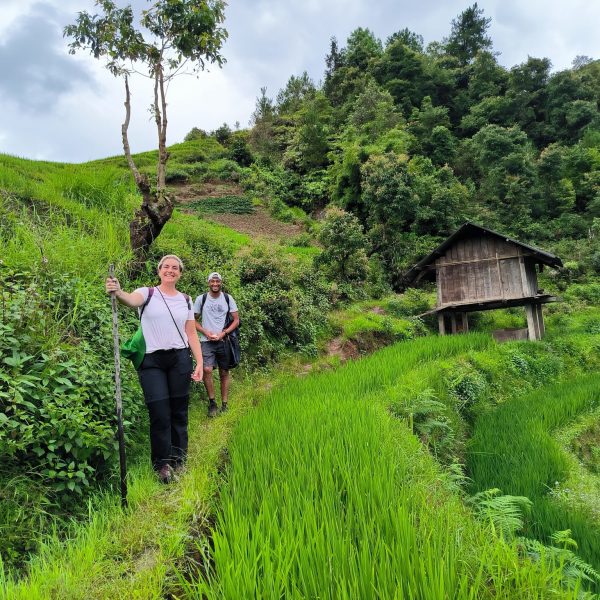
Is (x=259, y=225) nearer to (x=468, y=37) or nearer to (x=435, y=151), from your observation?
(x=435, y=151)

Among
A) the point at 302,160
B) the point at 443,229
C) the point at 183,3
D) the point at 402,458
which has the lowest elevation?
the point at 402,458

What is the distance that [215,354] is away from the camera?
5.74 m

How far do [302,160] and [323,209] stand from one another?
700 cm

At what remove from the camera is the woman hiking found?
3568 millimetres

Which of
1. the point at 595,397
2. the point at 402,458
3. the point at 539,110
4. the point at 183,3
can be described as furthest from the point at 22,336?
the point at 539,110

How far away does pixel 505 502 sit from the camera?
285 cm

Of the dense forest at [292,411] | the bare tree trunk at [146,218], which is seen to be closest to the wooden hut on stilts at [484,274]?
the dense forest at [292,411]

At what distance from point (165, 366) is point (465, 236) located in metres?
13.0

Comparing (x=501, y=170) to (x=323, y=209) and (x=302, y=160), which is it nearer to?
(x=323, y=209)

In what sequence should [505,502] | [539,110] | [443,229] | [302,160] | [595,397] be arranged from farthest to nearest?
[539,110]
[302,160]
[443,229]
[595,397]
[505,502]

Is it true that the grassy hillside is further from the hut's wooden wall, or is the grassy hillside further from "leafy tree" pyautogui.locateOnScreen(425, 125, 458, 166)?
"leafy tree" pyautogui.locateOnScreen(425, 125, 458, 166)

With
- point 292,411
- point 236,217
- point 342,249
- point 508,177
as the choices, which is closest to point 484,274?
point 342,249

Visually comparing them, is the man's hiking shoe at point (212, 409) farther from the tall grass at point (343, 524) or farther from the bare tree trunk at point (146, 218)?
the bare tree trunk at point (146, 218)

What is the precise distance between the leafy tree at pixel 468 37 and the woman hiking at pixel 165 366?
54949 millimetres
